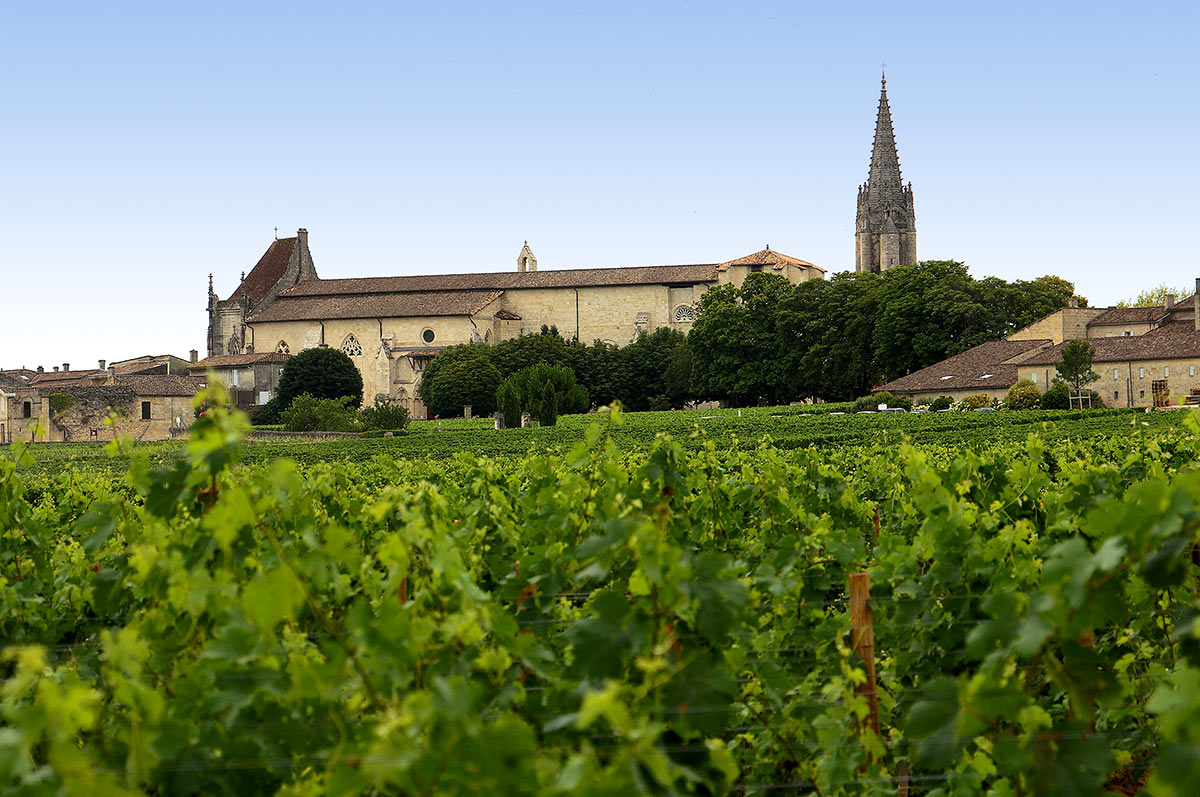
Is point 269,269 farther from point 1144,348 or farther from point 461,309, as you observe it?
point 1144,348

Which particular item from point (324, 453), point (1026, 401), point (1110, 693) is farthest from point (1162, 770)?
point (1026, 401)

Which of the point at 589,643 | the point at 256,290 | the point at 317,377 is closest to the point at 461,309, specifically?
the point at 317,377

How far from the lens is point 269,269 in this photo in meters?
98.4

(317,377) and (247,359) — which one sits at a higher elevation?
(247,359)

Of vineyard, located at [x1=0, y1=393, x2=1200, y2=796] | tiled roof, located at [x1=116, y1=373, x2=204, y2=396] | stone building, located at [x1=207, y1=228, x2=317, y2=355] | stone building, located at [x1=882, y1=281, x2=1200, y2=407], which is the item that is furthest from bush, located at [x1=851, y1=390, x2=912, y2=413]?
stone building, located at [x1=207, y1=228, x2=317, y2=355]

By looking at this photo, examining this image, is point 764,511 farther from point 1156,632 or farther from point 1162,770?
point 1162,770

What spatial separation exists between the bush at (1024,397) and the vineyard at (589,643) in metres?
42.7

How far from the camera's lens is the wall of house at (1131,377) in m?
50.8

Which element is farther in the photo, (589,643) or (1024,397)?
(1024,397)

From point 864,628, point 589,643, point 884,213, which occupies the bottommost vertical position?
point 864,628

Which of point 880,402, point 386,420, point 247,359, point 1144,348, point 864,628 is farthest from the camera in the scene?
point 247,359

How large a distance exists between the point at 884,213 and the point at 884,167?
3.85 metres

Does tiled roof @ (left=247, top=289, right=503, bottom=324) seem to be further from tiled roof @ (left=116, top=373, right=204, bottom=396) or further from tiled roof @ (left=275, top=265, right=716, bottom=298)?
tiled roof @ (left=116, top=373, right=204, bottom=396)

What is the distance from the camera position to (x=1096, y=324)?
205ft
